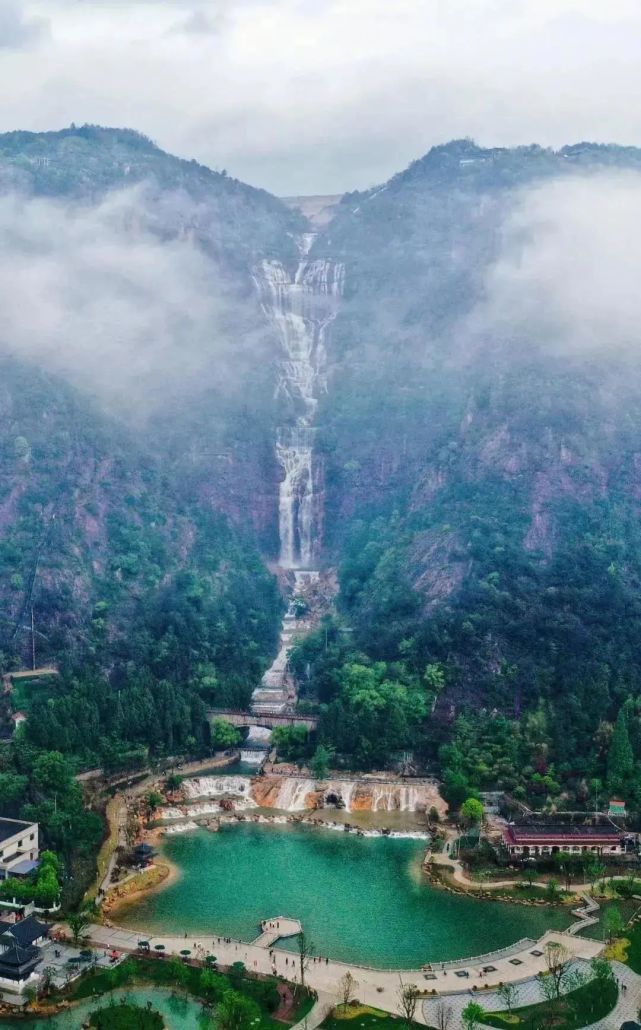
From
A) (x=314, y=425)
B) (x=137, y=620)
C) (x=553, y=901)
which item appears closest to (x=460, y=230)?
(x=314, y=425)

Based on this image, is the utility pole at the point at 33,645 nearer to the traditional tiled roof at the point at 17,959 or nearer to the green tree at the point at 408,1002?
the traditional tiled roof at the point at 17,959

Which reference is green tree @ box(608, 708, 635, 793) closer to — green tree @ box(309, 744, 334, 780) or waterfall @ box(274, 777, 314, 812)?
green tree @ box(309, 744, 334, 780)

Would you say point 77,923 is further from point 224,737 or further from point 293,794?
point 224,737

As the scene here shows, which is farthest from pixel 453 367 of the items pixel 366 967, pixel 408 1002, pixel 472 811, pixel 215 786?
pixel 408 1002

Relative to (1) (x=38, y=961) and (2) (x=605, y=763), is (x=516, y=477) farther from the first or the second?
(1) (x=38, y=961)

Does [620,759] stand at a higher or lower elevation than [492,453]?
lower

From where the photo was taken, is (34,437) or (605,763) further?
(34,437)
